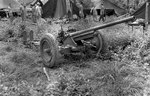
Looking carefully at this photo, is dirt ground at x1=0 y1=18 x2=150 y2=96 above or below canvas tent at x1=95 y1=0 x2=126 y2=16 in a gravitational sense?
below

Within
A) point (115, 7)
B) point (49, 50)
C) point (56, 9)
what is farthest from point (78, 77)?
point (115, 7)

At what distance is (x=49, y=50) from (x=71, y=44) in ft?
2.46

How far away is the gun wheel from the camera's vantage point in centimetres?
643

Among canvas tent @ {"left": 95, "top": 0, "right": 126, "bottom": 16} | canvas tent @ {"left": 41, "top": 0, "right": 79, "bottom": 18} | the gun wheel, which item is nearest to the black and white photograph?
the gun wheel

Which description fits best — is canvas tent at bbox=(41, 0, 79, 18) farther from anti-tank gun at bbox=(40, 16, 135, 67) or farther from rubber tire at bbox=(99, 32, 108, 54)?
rubber tire at bbox=(99, 32, 108, 54)

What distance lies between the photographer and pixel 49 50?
6816 millimetres

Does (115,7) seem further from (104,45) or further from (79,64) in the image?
(79,64)

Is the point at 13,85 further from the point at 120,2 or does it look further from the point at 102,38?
the point at 120,2

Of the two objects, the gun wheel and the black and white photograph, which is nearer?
the black and white photograph

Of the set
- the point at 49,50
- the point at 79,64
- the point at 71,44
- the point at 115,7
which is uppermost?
the point at 115,7

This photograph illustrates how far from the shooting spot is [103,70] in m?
5.35

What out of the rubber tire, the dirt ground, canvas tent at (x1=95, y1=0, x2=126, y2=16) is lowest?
the dirt ground

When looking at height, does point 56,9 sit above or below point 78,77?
above

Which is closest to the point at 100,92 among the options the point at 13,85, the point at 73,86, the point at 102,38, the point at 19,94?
the point at 73,86
